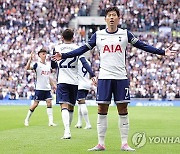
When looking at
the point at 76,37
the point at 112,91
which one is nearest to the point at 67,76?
the point at 112,91

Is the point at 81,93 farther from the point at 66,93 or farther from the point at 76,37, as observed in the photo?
the point at 76,37

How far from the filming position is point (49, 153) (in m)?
10.7

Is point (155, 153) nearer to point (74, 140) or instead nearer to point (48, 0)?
point (74, 140)

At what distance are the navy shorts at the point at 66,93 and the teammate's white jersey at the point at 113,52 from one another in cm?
271

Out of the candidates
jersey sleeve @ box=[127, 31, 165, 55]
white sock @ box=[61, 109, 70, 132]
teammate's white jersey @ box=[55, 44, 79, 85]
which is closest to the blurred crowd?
teammate's white jersey @ box=[55, 44, 79, 85]

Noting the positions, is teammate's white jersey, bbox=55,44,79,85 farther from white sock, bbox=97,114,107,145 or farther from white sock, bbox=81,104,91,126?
white sock, bbox=81,104,91,126

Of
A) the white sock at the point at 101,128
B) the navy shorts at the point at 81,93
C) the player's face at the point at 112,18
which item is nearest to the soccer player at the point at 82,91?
the navy shorts at the point at 81,93

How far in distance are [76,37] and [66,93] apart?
33484 millimetres

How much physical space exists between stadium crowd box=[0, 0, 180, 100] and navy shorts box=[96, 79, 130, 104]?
29.9m

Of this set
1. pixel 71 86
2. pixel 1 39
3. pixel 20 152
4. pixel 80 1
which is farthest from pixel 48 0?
pixel 20 152

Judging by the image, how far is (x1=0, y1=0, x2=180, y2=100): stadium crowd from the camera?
4225cm

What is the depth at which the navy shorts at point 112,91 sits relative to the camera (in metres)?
11.1

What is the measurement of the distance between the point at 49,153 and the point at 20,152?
56cm

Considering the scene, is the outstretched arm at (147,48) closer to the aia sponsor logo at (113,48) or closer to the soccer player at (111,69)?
the soccer player at (111,69)
